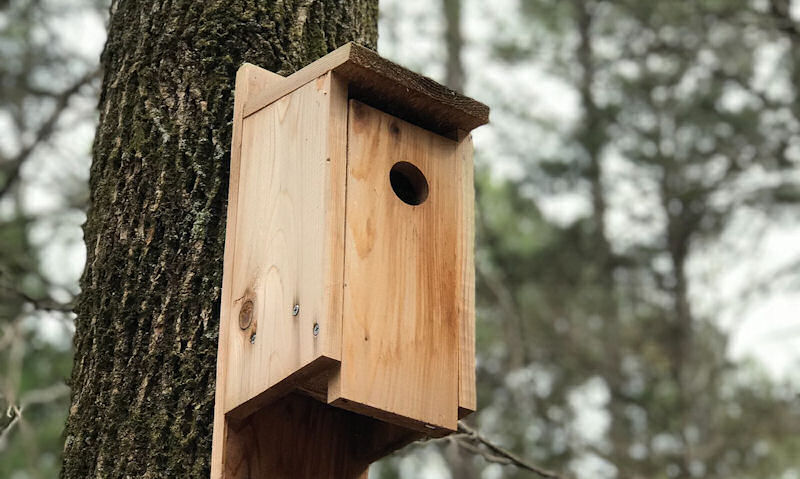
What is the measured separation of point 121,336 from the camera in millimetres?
2305

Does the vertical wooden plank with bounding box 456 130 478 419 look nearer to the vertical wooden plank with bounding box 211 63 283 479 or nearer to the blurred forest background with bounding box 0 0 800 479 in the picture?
the vertical wooden plank with bounding box 211 63 283 479

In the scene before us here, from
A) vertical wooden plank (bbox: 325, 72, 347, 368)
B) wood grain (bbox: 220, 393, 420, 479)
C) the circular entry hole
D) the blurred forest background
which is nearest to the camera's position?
vertical wooden plank (bbox: 325, 72, 347, 368)

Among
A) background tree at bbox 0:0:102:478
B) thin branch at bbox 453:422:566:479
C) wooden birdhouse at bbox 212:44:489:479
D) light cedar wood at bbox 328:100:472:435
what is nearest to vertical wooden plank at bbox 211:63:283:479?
wooden birdhouse at bbox 212:44:489:479

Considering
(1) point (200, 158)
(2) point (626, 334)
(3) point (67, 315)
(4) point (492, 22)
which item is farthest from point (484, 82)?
(1) point (200, 158)

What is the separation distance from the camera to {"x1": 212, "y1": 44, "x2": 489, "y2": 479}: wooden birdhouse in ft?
6.79

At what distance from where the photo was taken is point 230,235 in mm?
2311

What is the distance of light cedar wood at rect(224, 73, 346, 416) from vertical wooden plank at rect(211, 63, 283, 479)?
0.01 metres

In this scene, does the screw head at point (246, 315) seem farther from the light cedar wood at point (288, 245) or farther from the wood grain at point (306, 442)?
the wood grain at point (306, 442)

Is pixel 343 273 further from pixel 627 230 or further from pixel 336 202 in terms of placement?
pixel 627 230

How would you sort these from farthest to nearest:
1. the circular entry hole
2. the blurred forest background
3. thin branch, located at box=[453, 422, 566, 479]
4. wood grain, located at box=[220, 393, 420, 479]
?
the blurred forest background, thin branch, located at box=[453, 422, 566, 479], the circular entry hole, wood grain, located at box=[220, 393, 420, 479]

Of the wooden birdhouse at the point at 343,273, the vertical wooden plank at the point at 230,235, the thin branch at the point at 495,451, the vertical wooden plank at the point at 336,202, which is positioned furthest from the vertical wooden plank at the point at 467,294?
the thin branch at the point at 495,451

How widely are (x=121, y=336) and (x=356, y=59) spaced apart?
0.71 metres

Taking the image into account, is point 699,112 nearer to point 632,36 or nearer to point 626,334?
point 632,36

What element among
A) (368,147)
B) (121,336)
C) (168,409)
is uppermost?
(368,147)
